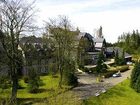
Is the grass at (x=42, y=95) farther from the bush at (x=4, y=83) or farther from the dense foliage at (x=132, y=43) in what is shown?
the dense foliage at (x=132, y=43)

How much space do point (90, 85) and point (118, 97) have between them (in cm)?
1100

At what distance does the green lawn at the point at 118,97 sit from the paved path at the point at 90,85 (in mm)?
1791

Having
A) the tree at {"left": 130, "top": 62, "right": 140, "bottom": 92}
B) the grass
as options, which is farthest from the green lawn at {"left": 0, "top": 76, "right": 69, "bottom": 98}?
the tree at {"left": 130, "top": 62, "right": 140, "bottom": 92}

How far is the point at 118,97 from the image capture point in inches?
2034

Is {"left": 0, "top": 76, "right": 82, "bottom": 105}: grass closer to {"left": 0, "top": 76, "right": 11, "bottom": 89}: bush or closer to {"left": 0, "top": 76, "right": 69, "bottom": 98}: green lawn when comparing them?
{"left": 0, "top": 76, "right": 69, "bottom": 98}: green lawn

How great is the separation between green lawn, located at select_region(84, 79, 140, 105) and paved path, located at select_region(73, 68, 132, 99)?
179cm

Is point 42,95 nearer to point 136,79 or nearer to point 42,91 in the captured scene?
point 42,91

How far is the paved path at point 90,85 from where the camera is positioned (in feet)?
175

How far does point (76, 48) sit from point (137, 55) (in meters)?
50.3

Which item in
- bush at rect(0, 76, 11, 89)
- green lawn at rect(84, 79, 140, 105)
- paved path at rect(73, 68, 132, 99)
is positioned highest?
bush at rect(0, 76, 11, 89)

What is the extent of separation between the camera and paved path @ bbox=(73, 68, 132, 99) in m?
53.3

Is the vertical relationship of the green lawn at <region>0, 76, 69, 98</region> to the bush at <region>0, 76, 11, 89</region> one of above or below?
below

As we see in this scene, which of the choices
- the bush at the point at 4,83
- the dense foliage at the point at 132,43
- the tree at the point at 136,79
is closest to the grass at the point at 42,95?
the bush at the point at 4,83

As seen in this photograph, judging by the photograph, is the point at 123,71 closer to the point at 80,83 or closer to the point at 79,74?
the point at 79,74
